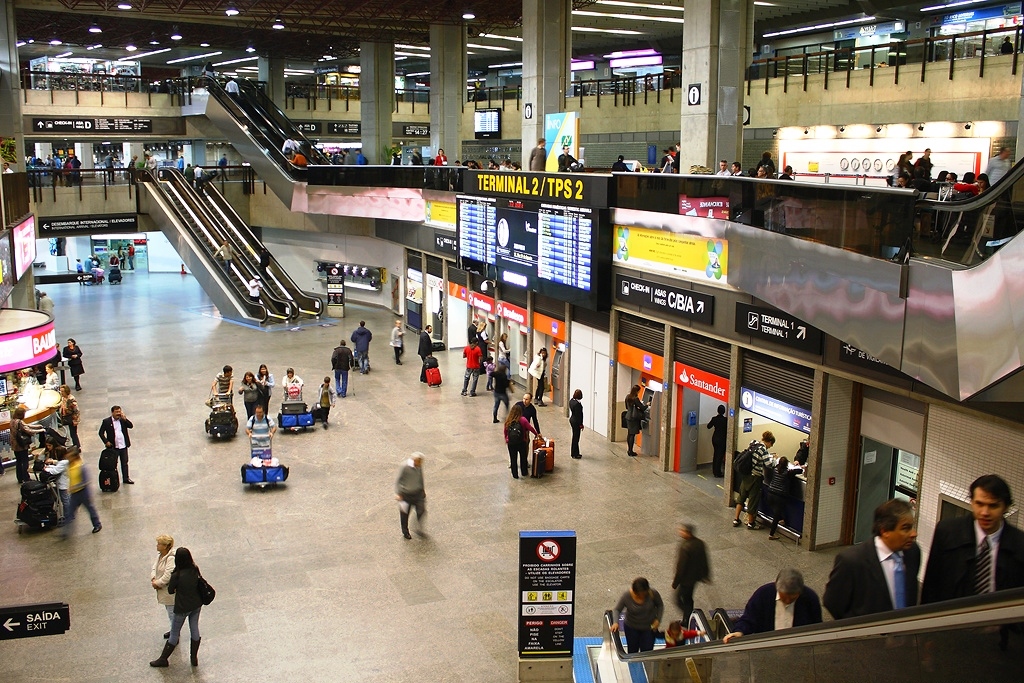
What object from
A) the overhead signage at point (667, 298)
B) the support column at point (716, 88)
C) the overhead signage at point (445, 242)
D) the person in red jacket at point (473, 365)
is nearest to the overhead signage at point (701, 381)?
the overhead signage at point (667, 298)

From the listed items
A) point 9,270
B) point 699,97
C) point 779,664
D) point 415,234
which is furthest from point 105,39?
point 779,664

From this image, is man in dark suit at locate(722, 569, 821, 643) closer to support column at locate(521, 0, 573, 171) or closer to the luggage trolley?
the luggage trolley

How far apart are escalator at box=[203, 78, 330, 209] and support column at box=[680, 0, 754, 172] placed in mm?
16616

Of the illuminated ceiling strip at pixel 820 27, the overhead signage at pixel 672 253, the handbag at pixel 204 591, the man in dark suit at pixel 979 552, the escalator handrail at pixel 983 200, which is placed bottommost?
the handbag at pixel 204 591

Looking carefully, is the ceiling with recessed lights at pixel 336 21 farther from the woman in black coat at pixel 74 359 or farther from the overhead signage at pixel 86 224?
the woman in black coat at pixel 74 359

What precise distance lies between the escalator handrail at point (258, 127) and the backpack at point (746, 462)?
2145 centimetres

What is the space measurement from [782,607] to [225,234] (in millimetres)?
29116

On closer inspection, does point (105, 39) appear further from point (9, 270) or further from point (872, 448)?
point (872, 448)

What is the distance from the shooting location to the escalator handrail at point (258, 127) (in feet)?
103

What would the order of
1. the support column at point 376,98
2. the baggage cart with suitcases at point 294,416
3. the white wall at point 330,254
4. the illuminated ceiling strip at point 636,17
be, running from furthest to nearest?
the support column at point 376,98 → the illuminated ceiling strip at point 636,17 → the white wall at point 330,254 → the baggage cart with suitcases at point 294,416

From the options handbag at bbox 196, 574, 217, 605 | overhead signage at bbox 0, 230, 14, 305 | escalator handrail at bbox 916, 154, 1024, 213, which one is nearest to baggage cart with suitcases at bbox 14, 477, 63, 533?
overhead signage at bbox 0, 230, 14, 305

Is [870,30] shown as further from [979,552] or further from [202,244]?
[979,552]

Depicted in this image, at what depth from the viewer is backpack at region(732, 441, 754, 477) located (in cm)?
1307

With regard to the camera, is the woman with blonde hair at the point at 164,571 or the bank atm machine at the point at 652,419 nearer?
the woman with blonde hair at the point at 164,571
